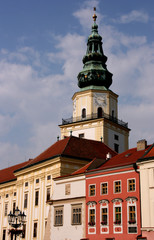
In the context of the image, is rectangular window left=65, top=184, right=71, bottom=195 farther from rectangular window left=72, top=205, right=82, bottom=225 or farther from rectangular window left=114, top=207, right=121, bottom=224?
rectangular window left=114, top=207, right=121, bottom=224

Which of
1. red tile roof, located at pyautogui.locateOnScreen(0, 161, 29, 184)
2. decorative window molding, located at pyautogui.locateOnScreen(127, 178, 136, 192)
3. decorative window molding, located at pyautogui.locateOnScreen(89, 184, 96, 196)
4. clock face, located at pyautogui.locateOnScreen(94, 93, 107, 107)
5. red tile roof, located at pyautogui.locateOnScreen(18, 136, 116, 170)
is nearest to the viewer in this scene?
decorative window molding, located at pyautogui.locateOnScreen(127, 178, 136, 192)

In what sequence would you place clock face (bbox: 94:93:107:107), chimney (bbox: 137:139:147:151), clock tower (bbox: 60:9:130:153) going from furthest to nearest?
clock face (bbox: 94:93:107:107)
clock tower (bbox: 60:9:130:153)
chimney (bbox: 137:139:147:151)

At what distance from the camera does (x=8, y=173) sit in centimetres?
6366

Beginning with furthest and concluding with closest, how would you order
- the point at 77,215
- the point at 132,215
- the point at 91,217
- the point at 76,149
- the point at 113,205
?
the point at 76,149, the point at 77,215, the point at 91,217, the point at 113,205, the point at 132,215

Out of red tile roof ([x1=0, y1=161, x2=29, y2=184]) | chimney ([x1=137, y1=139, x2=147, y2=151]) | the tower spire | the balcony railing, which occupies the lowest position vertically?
red tile roof ([x1=0, y1=161, x2=29, y2=184])

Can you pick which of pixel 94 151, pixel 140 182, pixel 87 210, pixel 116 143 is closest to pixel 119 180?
pixel 140 182

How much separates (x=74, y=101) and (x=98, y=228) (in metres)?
29.7

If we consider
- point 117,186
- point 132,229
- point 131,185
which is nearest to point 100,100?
point 117,186

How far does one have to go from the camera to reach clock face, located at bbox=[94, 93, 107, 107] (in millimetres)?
57450

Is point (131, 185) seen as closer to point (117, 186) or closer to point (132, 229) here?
point (117, 186)

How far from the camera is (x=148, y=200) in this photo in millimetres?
30094

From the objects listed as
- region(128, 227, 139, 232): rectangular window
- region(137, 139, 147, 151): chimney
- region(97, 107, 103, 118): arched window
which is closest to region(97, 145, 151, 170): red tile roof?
region(137, 139, 147, 151): chimney

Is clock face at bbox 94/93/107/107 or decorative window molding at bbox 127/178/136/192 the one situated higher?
clock face at bbox 94/93/107/107

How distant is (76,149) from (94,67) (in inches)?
716
